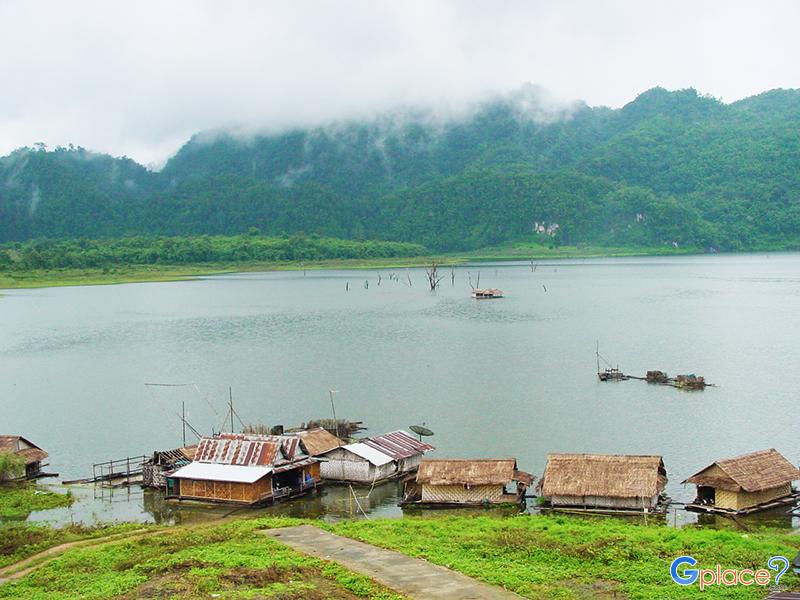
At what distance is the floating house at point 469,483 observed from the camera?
29.7m

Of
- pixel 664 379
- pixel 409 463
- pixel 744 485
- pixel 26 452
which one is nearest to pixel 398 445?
pixel 409 463

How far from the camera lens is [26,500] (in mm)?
31734

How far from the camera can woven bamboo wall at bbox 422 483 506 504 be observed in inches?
1174

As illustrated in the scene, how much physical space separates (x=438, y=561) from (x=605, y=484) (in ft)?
34.5

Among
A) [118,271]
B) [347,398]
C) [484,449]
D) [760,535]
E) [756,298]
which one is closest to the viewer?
[760,535]

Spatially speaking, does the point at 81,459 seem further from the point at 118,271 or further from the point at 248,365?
the point at 118,271

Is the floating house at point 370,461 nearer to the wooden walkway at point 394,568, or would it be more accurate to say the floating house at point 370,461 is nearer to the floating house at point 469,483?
the floating house at point 469,483

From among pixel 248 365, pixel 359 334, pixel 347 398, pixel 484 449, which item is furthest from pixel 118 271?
pixel 484 449

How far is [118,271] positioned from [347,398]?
426ft

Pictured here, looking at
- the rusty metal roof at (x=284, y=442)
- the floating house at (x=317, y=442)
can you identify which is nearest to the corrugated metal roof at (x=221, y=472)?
the rusty metal roof at (x=284, y=442)

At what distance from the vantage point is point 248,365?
63.1 m

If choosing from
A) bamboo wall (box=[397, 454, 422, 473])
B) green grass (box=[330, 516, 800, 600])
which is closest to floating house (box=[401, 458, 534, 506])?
bamboo wall (box=[397, 454, 422, 473])

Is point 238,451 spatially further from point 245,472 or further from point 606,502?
point 606,502

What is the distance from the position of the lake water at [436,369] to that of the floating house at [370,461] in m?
1.61
